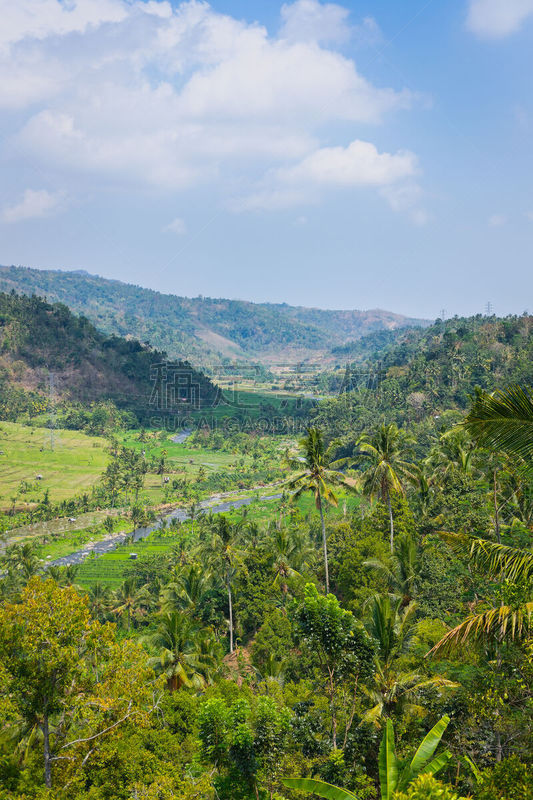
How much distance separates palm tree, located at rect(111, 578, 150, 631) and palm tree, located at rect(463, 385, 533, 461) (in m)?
38.6

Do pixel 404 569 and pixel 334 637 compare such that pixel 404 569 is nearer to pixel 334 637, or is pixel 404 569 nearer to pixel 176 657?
pixel 176 657

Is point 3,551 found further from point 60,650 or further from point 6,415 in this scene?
point 6,415

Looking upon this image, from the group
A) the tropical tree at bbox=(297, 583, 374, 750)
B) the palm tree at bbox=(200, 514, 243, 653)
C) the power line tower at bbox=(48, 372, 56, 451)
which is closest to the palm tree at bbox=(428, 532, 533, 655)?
the tropical tree at bbox=(297, 583, 374, 750)

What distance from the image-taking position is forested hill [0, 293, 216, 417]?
147 meters

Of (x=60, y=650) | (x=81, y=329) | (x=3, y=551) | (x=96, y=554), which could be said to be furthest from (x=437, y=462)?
(x=81, y=329)

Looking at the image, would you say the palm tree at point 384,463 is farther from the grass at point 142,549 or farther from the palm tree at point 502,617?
the grass at point 142,549

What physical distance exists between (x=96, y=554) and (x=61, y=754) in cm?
5760

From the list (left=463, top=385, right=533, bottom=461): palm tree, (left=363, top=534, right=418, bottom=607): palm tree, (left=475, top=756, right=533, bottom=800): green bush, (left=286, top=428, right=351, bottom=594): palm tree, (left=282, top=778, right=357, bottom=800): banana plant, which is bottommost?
(left=363, top=534, right=418, bottom=607): palm tree

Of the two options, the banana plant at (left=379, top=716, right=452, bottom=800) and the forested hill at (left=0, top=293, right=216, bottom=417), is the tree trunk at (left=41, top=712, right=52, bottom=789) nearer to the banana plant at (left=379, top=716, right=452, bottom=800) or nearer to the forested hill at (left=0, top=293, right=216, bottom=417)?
the banana plant at (left=379, top=716, right=452, bottom=800)

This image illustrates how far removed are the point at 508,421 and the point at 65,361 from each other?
538 ft

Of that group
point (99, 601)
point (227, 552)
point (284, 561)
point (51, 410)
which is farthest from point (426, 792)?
point (51, 410)

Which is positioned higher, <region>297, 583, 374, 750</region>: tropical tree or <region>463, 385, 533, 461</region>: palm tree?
<region>463, 385, 533, 461</region>: palm tree

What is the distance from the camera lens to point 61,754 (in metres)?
11.0

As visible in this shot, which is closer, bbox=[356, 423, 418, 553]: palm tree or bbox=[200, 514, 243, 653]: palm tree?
bbox=[356, 423, 418, 553]: palm tree
